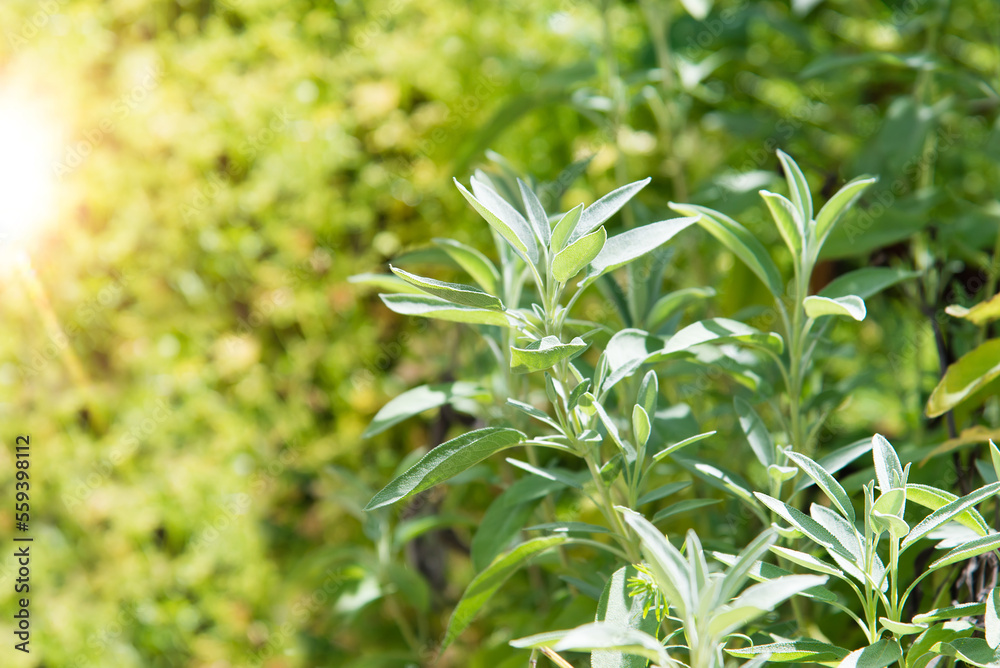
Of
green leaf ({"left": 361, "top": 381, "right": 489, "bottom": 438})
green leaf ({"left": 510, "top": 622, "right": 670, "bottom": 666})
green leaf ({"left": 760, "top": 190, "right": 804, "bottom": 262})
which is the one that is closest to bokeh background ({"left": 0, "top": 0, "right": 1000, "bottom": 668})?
green leaf ({"left": 361, "top": 381, "right": 489, "bottom": 438})

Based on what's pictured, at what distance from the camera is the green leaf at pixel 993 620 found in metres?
0.40

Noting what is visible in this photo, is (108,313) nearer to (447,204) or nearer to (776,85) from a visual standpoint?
(447,204)

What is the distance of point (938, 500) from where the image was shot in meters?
0.45

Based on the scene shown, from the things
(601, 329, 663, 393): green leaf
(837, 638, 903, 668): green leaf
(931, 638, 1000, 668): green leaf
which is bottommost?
(931, 638, 1000, 668): green leaf

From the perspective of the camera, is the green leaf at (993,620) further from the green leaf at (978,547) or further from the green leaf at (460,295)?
the green leaf at (460,295)

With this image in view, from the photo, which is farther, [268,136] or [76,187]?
[76,187]

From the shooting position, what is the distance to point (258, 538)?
45.5 inches

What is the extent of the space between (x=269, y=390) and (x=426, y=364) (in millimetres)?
295

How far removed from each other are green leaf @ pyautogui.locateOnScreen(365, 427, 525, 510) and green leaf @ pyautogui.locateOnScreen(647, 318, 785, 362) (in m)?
0.11

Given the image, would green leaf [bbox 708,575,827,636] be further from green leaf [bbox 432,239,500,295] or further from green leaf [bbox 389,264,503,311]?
green leaf [bbox 432,239,500,295]

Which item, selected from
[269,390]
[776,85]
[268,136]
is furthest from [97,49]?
[776,85]

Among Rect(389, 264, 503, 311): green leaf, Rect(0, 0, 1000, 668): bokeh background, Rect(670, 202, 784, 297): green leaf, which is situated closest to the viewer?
Rect(389, 264, 503, 311): green leaf

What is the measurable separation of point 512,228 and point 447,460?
142 millimetres

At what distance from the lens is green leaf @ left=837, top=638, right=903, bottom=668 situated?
41cm
